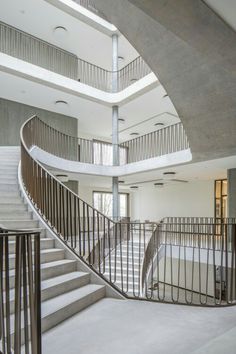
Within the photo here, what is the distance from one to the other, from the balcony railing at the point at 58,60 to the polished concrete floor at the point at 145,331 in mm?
9894

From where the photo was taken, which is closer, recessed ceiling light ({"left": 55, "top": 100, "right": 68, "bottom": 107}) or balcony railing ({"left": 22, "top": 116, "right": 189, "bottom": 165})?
balcony railing ({"left": 22, "top": 116, "right": 189, "bottom": 165})

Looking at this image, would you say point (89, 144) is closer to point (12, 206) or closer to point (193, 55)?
point (12, 206)

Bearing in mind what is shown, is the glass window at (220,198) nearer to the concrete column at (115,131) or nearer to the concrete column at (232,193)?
the concrete column at (232,193)

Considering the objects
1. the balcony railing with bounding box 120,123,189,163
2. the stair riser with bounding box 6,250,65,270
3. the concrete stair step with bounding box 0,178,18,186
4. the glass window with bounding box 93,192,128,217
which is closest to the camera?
the stair riser with bounding box 6,250,65,270

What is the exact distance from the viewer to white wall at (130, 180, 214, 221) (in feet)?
48.5

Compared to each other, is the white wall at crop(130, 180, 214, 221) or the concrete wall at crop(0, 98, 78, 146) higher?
the concrete wall at crop(0, 98, 78, 146)

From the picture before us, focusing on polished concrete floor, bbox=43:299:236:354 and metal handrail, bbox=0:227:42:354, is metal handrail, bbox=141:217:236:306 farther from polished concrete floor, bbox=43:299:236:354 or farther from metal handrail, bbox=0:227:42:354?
metal handrail, bbox=0:227:42:354

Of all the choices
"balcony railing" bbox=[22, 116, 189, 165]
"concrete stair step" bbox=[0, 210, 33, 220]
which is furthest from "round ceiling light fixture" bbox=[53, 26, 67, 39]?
"concrete stair step" bbox=[0, 210, 33, 220]

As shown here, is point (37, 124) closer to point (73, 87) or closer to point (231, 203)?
point (73, 87)

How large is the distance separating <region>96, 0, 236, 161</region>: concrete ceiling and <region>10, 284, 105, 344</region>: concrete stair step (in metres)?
3.41

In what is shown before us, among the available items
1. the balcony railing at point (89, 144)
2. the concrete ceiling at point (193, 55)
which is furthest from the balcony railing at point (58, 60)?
the concrete ceiling at point (193, 55)

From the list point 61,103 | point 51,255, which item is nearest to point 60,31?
point 61,103

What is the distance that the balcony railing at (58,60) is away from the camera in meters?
11.2

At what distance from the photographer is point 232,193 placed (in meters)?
10.7
